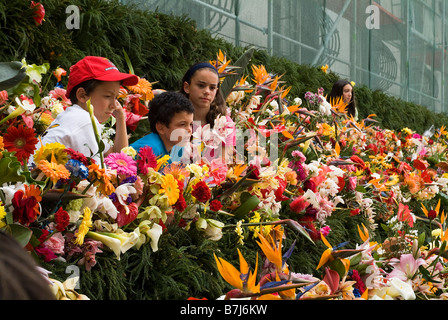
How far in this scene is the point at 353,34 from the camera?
7.60m

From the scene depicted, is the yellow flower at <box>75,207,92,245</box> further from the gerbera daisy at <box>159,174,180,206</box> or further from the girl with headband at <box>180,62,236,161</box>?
the girl with headband at <box>180,62,236,161</box>

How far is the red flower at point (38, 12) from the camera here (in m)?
2.32

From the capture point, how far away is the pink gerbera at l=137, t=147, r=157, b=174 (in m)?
1.32

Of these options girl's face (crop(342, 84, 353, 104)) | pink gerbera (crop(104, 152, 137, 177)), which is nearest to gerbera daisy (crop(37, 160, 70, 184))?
pink gerbera (crop(104, 152, 137, 177))

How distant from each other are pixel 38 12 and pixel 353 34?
19.5 feet

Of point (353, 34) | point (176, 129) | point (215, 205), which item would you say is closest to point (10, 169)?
point (215, 205)

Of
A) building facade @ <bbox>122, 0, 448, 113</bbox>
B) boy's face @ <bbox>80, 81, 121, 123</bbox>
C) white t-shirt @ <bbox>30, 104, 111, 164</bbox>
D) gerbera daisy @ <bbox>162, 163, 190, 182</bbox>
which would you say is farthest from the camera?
building facade @ <bbox>122, 0, 448, 113</bbox>

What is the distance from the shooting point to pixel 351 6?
7496 millimetres

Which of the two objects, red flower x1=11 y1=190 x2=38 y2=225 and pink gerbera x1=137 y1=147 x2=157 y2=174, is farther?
pink gerbera x1=137 y1=147 x2=157 y2=174

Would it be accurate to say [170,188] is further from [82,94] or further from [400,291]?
[82,94]

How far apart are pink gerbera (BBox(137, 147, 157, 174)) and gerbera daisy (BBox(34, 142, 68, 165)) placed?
0.73 ft

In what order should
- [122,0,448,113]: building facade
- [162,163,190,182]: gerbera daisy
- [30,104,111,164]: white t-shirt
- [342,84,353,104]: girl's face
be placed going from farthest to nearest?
[122,0,448,113]: building facade, [342,84,353,104]: girl's face, [30,104,111,164]: white t-shirt, [162,163,190,182]: gerbera daisy

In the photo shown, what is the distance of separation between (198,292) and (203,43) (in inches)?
103

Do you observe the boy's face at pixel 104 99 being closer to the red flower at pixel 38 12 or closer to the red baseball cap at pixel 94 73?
the red baseball cap at pixel 94 73
